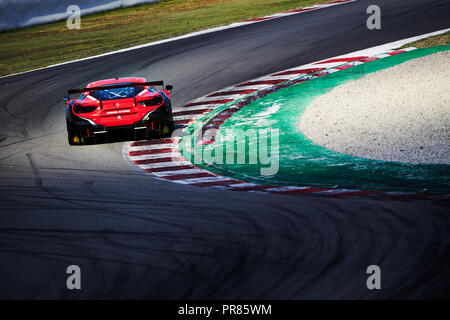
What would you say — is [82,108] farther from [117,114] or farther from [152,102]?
[152,102]

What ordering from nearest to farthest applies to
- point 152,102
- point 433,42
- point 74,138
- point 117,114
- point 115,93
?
point 117,114 → point 152,102 → point 74,138 → point 115,93 → point 433,42

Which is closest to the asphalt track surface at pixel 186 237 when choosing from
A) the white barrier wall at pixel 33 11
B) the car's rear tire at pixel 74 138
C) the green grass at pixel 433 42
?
the car's rear tire at pixel 74 138

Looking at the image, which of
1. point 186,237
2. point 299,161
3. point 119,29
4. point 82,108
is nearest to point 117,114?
point 82,108

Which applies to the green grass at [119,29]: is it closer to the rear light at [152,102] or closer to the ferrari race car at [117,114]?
the ferrari race car at [117,114]

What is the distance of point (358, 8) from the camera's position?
70.7ft

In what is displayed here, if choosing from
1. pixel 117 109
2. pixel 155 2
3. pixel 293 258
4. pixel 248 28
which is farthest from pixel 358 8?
pixel 293 258

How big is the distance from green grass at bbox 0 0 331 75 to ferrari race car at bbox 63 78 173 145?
9793 millimetres

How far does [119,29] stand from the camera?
25.0 m

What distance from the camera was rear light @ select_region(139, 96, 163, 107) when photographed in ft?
37.1

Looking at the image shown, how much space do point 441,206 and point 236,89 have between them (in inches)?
342

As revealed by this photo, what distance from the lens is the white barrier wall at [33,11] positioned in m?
24.2

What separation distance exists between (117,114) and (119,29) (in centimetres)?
1461

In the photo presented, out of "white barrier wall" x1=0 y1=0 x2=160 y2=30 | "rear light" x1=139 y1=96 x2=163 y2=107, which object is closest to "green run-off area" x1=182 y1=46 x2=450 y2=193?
"rear light" x1=139 y1=96 x2=163 y2=107

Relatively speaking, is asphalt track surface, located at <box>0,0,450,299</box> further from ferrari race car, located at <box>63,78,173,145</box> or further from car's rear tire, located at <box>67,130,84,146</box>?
ferrari race car, located at <box>63,78,173,145</box>
